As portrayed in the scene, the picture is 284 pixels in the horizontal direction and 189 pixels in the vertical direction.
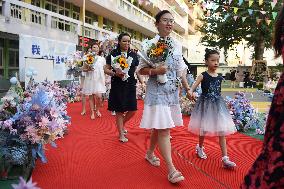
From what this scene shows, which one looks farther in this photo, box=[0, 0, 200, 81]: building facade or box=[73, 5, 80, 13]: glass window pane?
box=[73, 5, 80, 13]: glass window pane

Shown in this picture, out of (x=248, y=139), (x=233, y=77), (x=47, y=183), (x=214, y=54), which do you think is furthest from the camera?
(x=233, y=77)

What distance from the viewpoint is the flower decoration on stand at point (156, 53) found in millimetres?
4500

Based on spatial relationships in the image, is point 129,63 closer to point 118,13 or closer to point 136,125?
point 136,125

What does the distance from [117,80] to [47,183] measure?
2.79 meters

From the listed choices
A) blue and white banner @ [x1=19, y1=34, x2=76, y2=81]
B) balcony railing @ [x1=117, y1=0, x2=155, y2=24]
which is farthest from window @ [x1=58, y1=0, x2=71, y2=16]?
blue and white banner @ [x1=19, y1=34, x2=76, y2=81]

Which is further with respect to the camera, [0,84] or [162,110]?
[0,84]

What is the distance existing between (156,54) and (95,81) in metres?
5.20

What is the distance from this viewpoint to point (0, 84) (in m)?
13.7

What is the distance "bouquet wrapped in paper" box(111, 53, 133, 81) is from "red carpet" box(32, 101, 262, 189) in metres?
1.14

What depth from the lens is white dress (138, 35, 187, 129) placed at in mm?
4465

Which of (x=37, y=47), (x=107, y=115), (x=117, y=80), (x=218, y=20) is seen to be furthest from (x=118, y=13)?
(x=117, y=80)

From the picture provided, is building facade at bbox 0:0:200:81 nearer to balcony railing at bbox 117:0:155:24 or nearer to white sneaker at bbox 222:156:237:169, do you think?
balcony railing at bbox 117:0:155:24

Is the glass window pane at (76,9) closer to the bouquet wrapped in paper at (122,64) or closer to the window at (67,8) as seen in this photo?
the window at (67,8)

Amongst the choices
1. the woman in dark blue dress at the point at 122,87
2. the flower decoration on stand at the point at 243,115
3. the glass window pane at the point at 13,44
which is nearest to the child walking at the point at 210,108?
the woman in dark blue dress at the point at 122,87
